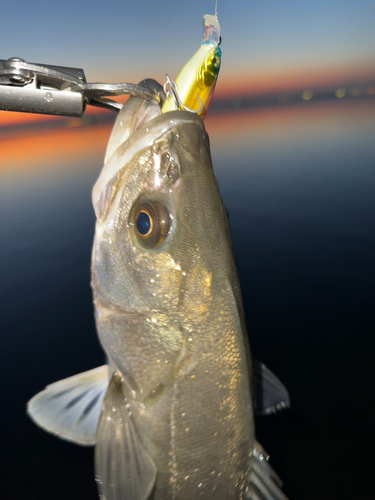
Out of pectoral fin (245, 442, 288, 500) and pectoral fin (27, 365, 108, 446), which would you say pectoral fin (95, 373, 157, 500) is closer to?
pectoral fin (27, 365, 108, 446)

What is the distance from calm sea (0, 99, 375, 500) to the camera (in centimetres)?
365

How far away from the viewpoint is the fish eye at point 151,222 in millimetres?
1043

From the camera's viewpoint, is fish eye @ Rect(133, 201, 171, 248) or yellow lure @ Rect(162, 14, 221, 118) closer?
fish eye @ Rect(133, 201, 171, 248)

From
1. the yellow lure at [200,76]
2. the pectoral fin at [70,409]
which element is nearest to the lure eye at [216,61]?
the yellow lure at [200,76]

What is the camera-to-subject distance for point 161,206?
105cm

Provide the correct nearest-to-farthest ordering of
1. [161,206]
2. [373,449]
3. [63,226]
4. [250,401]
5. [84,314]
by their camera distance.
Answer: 1. [161,206]
2. [250,401]
3. [373,449]
4. [84,314]
5. [63,226]

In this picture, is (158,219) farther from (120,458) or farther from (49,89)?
(120,458)

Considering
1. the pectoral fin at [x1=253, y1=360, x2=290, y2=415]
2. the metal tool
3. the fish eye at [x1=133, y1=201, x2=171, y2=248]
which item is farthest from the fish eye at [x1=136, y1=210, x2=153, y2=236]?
the pectoral fin at [x1=253, y1=360, x2=290, y2=415]

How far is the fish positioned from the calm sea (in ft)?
10.5

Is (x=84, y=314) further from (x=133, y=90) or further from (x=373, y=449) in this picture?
(x=133, y=90)

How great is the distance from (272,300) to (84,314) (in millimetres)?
3731

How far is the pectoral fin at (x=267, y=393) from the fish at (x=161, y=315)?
0.94ft

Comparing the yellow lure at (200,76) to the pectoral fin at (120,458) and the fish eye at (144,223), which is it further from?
the pectoral fin at (120,458)

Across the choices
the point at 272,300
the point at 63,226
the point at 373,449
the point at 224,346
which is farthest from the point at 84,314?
the point at 224,346
